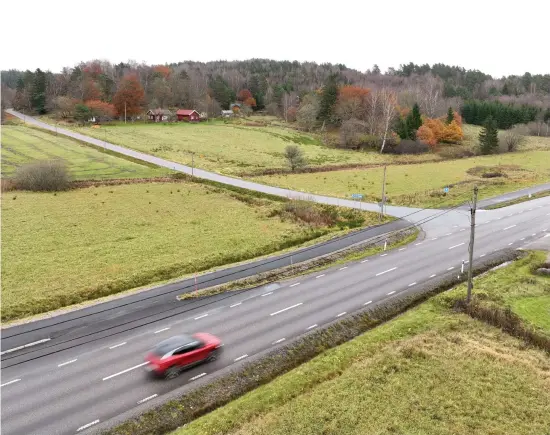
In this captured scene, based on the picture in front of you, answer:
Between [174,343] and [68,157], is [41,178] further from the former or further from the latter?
[174,343]

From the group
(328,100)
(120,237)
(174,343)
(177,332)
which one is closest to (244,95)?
(328,100)

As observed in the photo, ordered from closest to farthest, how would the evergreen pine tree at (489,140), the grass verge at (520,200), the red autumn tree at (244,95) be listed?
the grass verge at (520,200)
the evergreen pine tree at (489,140)
the red autumn tree at (244,95)

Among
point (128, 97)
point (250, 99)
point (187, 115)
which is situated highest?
point (250, 99)

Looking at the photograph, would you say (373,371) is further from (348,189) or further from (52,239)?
(348,189)

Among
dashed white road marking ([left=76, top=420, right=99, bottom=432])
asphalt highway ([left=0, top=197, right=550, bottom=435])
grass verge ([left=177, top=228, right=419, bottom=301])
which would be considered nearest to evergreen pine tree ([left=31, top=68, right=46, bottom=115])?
grass verge ([left=177, top=228, right=419, bottom=301])

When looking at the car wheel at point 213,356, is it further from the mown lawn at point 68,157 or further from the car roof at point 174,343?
the mown lawn at point 68,157

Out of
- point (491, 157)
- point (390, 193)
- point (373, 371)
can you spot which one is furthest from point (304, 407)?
point (491, 157)

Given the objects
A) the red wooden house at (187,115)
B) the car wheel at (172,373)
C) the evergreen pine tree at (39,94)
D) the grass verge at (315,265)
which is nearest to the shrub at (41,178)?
the grass verge at (315,265)
